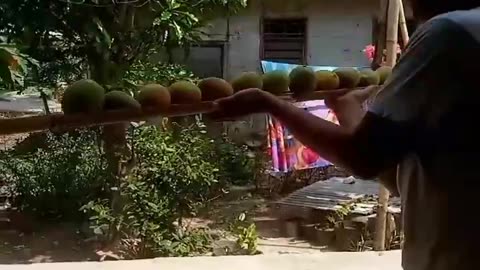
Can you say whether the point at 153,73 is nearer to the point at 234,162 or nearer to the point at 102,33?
the point at 102,33

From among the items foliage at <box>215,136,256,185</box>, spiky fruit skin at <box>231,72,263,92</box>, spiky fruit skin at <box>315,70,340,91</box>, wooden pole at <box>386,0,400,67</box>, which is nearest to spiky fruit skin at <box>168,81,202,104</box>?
spiky fruit skin at <box>231,72,263,92</box>

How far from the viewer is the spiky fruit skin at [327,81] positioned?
3.83 feet

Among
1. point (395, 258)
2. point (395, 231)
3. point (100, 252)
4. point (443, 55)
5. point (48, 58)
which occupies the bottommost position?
point (100, 252)

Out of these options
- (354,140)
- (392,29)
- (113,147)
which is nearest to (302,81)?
(354,140)

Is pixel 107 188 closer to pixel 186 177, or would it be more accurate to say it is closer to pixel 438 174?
pixel 186 177

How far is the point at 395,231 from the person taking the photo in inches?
135

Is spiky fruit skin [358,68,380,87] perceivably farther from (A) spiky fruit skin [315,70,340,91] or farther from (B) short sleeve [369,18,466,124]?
(B) short sleeve [369,18,466,124]

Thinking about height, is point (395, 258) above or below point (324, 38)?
below

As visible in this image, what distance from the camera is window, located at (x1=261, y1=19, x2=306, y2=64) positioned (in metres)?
5.42

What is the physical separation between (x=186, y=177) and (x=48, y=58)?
36.7 inches

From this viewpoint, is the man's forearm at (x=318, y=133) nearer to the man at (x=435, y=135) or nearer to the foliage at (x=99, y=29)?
the man at (x=435, y=135)

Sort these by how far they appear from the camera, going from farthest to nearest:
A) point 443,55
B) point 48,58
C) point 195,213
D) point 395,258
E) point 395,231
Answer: point 195,213 → point 48,58 → point 395,231 → point 395,258 → point 443,55

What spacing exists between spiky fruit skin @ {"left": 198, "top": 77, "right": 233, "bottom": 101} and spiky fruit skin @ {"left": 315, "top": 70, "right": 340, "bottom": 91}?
0.15 metres

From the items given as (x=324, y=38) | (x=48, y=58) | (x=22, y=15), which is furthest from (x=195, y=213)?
(x=324, y=38)
